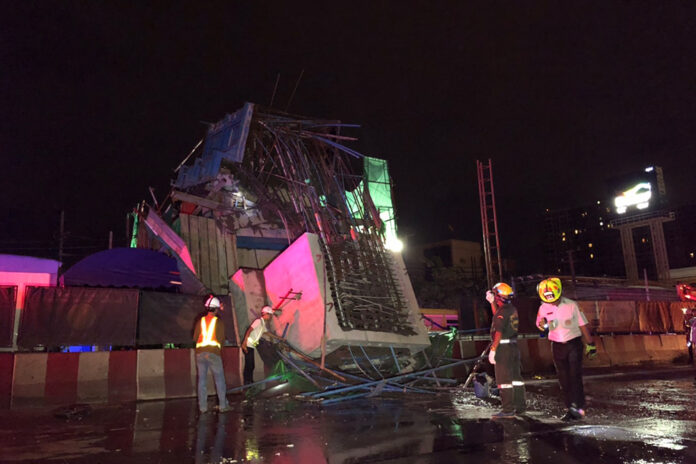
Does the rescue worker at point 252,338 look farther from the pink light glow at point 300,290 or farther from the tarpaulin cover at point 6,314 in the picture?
the tarpaulin cover at point 6,314

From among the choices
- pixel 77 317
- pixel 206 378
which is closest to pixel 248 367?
pixel 206 378

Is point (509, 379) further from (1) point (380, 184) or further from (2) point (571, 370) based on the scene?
(1) point (380, 184)

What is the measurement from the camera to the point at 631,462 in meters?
4.38

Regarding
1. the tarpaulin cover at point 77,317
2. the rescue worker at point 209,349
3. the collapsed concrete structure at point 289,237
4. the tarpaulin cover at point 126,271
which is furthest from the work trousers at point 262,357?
the tarpaulin cover at point 126,271

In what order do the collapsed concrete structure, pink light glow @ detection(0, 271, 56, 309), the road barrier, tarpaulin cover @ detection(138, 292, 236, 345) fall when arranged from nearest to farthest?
the road barrier < tarpaulin cover @ detection(138, 292, 236, 345) < the collapsed concrete structure < pink light glow @ detection(0, 271, 56, 309)

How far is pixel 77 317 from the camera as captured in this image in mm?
9977

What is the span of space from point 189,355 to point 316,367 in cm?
284

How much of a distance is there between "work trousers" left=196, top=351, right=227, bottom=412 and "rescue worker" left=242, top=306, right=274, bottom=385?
1.28 m

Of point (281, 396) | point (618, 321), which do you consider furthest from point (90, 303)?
point (618, 321)

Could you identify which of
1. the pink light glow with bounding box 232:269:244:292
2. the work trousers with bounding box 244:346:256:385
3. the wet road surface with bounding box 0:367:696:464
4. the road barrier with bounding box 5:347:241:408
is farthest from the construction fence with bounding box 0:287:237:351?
the wet road surface with bounding box 0:367:696:464

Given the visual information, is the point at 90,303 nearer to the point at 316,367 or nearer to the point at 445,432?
the point at 316,367

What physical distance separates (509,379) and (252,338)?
16.5 ft

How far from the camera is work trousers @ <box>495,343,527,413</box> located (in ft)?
22.8

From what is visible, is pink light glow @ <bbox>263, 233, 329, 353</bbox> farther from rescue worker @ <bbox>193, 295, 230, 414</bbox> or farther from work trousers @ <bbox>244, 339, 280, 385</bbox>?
rescue worker @ <bbox>193, 295, 230, 414</bbox>
